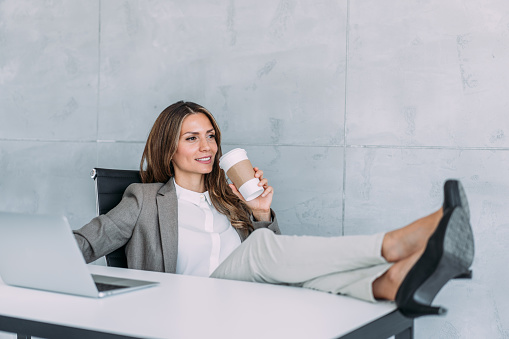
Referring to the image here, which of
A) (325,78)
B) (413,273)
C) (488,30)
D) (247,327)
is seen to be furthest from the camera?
(325,78)

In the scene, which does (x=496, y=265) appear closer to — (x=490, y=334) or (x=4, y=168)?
(x=490, y=334)

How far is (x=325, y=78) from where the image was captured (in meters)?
2.90

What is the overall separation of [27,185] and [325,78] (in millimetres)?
1981

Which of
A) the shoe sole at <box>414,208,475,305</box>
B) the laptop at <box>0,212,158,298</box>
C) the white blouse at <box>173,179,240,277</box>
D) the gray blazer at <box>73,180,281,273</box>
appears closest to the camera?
the shoe sole at <box>414,208,475,305</box>

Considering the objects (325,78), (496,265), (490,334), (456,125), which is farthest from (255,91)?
(490,334)

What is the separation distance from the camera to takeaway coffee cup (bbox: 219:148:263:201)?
211 cm

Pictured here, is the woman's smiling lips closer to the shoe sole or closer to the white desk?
the white desk

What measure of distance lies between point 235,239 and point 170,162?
463 mm

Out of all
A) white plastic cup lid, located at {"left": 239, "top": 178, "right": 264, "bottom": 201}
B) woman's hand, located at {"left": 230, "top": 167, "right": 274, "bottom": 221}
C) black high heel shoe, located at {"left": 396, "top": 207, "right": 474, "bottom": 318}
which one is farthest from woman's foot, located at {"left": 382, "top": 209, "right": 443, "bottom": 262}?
woman's hand, located at {"left": 230, "top": 167, "right": 274, "bottom": 221}

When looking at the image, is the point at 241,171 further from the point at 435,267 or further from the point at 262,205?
the point at 435,267

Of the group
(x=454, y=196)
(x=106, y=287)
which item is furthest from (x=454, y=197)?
(x=106, y=287)

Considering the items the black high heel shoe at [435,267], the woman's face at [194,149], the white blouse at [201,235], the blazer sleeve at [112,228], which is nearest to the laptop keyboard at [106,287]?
the blazer sleeve at [112,228]

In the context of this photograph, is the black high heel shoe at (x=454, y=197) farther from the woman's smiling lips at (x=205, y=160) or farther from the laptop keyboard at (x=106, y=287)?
the woman's smiling lips at (x=205, y=160)

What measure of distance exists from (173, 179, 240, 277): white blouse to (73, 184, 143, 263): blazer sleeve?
204 mm
